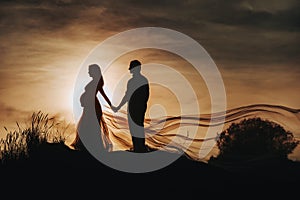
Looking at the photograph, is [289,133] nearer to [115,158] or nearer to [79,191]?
[115,158]

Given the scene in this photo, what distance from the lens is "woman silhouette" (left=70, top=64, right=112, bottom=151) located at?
24.7 metres

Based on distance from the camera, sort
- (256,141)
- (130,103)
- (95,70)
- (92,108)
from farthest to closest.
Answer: (256,141) < (92,108) < (95,70) < (130,103)

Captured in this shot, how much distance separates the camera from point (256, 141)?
26.6m

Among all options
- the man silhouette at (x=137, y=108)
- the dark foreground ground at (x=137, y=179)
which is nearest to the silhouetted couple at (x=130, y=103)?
the man silhouette at (x=137, y=108)

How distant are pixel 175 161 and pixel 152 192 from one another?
2.68 meters

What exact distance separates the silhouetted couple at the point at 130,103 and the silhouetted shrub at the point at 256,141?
2.96 m

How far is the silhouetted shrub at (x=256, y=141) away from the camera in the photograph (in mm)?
25898

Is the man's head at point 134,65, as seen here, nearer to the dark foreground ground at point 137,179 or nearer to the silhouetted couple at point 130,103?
the silhouetted couple at point 130,103

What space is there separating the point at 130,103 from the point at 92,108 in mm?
1584

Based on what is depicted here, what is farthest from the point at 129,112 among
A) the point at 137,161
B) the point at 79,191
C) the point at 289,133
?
the point at 289,133

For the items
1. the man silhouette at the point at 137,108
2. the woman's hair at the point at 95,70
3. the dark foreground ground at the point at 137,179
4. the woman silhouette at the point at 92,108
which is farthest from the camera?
the woman silhouette at the point at 92,108

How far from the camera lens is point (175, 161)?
25188 millimetres

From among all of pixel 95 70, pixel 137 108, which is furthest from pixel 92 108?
pixel 137 108

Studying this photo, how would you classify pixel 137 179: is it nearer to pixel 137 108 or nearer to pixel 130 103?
pixel 137 108
